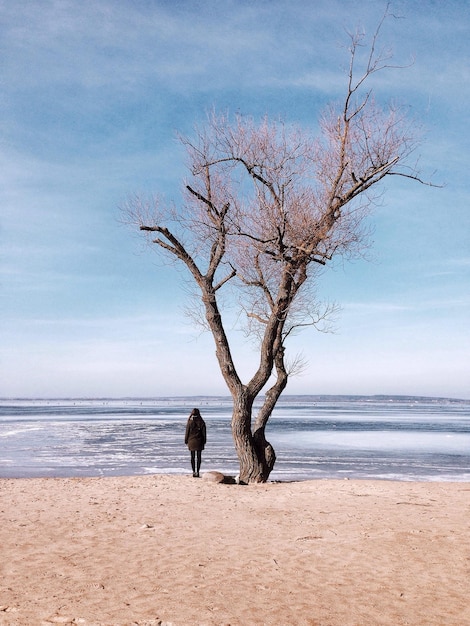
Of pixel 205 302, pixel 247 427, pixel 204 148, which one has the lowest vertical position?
pixel 247 427

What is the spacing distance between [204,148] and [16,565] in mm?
11445

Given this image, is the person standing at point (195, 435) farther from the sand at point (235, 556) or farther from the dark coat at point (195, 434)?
the sand at point (235, 556)

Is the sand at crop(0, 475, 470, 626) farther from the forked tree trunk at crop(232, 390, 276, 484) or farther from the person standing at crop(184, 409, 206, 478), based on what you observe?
the person standing at crop(184, 409, 206, 478)

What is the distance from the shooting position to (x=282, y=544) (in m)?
9.55

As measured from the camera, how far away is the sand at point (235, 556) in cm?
657

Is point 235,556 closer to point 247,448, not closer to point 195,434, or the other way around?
point 247,448

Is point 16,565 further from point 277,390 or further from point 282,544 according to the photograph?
point 277,390

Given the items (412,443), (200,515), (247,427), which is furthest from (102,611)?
(412,443)

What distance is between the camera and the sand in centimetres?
657

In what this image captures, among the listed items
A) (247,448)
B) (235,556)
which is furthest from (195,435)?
(235,556)

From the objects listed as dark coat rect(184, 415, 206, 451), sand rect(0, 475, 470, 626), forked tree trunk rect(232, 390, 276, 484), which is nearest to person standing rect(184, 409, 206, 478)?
dark coat rect(184, 415, 206, 451)

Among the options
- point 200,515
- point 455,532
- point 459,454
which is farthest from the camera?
point 459,454

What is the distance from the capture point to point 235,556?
8.83 m

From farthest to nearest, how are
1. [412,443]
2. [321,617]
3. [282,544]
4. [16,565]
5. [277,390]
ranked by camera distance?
[412,443] → [277,390] → [282,544] → [16,565] → [321,617]
